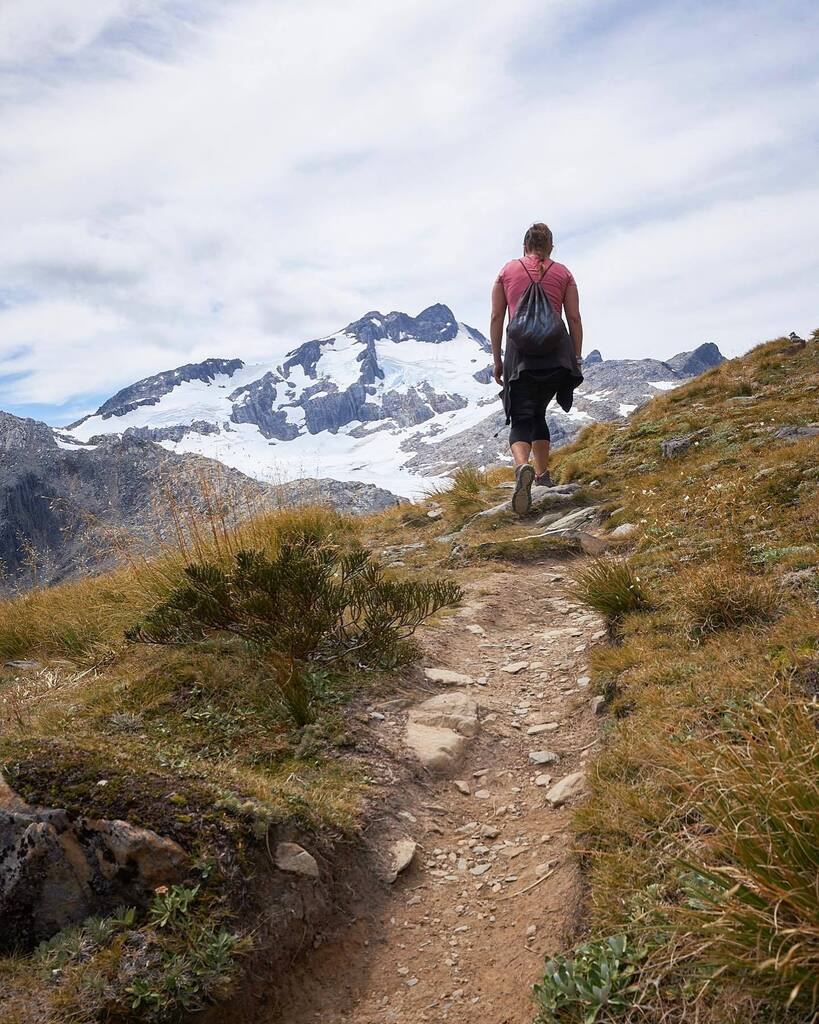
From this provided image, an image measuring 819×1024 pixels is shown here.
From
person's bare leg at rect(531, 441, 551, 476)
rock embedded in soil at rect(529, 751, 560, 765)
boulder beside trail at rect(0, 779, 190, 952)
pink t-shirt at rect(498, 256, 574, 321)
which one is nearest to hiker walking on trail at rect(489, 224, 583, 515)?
pink t-shirt at rect(498, 256, 574, 321)

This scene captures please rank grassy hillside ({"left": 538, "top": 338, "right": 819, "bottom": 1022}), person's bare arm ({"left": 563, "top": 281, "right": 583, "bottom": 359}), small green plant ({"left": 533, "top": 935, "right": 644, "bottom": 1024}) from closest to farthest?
grassy hillside ({"left": 538, "top": 338, "right": 819, "bottom": 1022}), small green plant ({"left": 533, "top": 935, "right": 644, "bottom": 1024}), person's bare arm ({"left": 563, "top": 281, "right": 583, "bottom": 359})

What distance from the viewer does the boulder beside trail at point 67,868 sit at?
291 cm

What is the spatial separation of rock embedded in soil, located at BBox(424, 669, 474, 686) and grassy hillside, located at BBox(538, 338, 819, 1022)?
116 centimetres

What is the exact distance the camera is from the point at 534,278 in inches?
364

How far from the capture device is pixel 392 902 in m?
3.44

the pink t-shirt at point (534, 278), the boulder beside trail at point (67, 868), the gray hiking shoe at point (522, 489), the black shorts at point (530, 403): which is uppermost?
the pink t-shirt at point (534, 278)

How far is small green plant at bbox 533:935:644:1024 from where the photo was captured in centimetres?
231

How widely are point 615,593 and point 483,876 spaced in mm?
2697

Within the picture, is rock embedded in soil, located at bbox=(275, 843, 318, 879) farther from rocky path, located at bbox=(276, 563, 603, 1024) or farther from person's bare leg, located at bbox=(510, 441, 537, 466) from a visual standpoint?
person's bare leg, located at bbox=(510, 441, 537, 466)

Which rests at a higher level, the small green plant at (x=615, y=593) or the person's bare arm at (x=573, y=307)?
the person's bare arm at (x=573, y=307)

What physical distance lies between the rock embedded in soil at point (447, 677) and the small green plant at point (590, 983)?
2920 mm

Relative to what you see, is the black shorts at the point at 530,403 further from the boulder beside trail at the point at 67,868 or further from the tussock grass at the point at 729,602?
the boulder beside trail at the point at 67,868

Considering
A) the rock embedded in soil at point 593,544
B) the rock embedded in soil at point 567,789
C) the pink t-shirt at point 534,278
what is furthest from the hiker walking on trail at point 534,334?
the rock embedded in soil at point 567,789

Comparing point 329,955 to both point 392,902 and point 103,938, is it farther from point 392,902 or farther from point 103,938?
point 103,938
